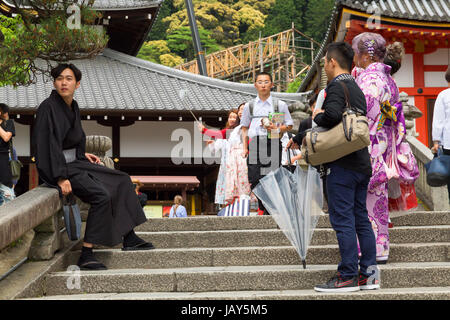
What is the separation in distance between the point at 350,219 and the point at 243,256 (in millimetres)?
1313

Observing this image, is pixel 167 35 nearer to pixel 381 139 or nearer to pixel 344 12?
pixel 344 12

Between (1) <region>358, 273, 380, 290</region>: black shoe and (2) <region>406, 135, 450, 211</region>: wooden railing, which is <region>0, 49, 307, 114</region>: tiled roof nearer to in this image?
(2) <region>406, 135, 450, 211</region>: wooden railing

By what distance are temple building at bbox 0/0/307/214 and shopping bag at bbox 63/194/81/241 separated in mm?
10943

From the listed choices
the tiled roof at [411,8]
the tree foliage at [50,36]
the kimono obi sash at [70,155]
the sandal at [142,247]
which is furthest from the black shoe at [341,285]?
the tiled roof at [411,8]

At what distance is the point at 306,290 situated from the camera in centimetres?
456

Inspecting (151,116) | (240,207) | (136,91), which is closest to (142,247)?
(240,207)

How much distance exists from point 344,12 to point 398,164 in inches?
337

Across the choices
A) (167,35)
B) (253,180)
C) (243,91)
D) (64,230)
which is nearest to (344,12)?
(243,91)

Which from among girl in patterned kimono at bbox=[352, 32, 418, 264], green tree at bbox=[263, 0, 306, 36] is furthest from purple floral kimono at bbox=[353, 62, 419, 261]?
green tree at bbox=[263, 0, 306, 36]

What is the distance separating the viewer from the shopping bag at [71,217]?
209 inches

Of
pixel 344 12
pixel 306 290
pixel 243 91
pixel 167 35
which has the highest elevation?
pixel 167 35

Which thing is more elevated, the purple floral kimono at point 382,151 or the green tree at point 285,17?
the green tree at point 285,17

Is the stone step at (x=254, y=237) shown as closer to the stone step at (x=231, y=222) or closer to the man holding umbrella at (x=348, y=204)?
the stone step at (x=231, y=222)

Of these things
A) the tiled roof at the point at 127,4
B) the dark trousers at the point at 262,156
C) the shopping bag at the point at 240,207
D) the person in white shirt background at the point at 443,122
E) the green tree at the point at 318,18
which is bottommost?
the shopping bag at the point at 240,207
